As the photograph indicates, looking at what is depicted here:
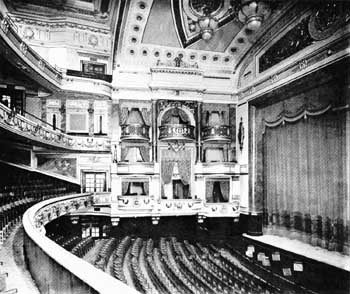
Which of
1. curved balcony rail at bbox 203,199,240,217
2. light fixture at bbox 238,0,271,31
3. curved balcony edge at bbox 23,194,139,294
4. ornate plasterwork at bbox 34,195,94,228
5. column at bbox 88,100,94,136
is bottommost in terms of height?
curved balcony rail at bbox 203,199,240,217

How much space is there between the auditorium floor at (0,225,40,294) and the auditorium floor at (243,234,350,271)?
7281 mm

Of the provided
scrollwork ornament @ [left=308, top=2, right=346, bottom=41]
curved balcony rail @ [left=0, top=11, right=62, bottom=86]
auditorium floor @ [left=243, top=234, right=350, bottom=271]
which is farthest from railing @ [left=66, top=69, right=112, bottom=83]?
auditorium floor @ [left=243, top=234, right=350, bottom=271]

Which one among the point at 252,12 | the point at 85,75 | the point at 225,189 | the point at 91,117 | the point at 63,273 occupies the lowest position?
the point at 225,189

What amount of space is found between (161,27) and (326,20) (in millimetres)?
6187

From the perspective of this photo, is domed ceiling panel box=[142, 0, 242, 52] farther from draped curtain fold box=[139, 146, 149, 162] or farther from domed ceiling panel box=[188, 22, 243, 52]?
draped curtain fold box=[139, 146, 149, 162]

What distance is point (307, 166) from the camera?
35.4 feet

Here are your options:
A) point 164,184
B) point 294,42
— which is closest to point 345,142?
point 294,42

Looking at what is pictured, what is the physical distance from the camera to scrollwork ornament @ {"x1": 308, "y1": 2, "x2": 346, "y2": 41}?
9.02 metres

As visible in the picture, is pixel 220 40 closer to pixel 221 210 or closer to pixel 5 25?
pixel 221 210

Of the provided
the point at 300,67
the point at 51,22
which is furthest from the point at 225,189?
the point at 51,22

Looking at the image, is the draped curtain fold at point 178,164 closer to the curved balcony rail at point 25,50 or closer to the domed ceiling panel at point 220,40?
the domed ceiling panel at point 220,40

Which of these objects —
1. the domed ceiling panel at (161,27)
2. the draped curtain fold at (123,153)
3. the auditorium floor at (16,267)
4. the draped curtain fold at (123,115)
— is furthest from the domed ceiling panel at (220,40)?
the auditorium floor at (16,267)

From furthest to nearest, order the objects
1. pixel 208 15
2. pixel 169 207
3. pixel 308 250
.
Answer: pixel 169 207 < pixel 208 15 < pixel 308 250

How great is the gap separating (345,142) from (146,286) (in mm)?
6424
